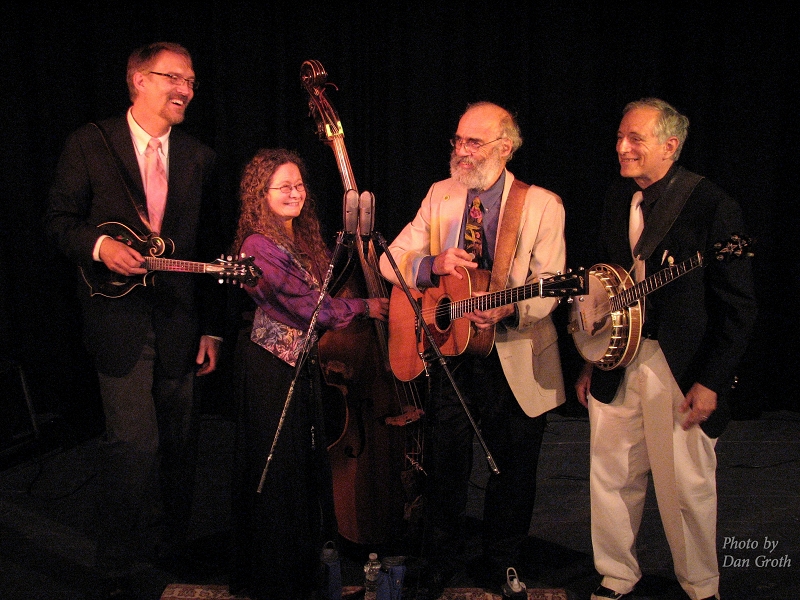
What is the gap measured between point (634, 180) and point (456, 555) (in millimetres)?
1844

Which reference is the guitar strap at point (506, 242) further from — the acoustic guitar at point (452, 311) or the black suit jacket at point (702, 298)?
the black suit jacket at point (702, 298)

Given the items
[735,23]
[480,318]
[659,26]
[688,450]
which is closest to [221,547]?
[480,318]

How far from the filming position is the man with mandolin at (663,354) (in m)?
2.86

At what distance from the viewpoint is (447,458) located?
3406 mm

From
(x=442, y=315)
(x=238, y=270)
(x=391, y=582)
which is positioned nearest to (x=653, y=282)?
(x=442, y=315)

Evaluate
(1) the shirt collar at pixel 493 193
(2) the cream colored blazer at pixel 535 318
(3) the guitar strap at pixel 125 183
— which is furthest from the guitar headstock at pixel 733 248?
(3) the guitar strap at pixel 125 183

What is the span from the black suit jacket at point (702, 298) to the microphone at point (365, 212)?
1.09 metres

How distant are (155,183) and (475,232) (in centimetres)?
137

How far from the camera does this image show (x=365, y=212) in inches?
101

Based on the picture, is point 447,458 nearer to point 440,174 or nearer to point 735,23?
point 440,174

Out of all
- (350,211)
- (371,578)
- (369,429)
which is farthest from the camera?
(369,429)

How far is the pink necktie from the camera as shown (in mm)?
3303

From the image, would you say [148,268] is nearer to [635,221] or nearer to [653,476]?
[635,221]

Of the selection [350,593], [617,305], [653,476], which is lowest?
[350,593]
